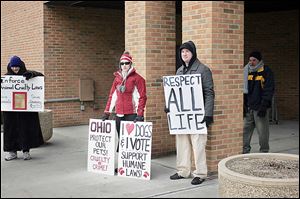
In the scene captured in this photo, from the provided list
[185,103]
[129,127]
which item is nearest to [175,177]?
[129,127]

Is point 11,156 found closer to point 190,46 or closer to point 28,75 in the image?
point 28,75

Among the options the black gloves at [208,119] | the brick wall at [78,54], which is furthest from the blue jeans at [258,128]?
the brick wall at [78,54]

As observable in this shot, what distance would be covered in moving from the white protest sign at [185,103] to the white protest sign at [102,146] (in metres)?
0.96

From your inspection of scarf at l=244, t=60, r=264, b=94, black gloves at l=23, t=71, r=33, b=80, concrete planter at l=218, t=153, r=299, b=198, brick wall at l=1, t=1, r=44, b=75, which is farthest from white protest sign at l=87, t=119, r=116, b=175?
brick wall at l=1, t=1, r=44, b=75

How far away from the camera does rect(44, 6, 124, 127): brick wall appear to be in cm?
1112

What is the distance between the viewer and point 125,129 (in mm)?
6047

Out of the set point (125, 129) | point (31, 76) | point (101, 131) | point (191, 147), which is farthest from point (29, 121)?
point (191, 147)

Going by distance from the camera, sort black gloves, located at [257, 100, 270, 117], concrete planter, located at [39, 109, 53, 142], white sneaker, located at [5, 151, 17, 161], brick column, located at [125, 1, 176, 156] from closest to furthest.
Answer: black gloves, located at [257, 100, 270, 117]
brick column, located at [125, 1, 176, 156]
white sneaker, located at [5, 151, 17, 161]
concrete planter, located at [39, 109, 53, 142]

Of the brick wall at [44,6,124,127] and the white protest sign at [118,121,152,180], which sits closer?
the white protest sign at [118,121,152,180]

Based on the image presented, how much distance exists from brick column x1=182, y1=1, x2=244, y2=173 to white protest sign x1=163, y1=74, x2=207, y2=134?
0.43 m

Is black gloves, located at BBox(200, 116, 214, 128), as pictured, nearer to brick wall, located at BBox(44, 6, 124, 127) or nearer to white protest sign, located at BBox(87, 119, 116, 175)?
white protest sign, located at BBox(87, 119, 116, 175)

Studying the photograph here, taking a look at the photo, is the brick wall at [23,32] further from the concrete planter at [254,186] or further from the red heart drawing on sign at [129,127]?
the concrete planter at [254,186]

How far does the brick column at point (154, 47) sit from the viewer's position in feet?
23.1

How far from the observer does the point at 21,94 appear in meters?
7.46
